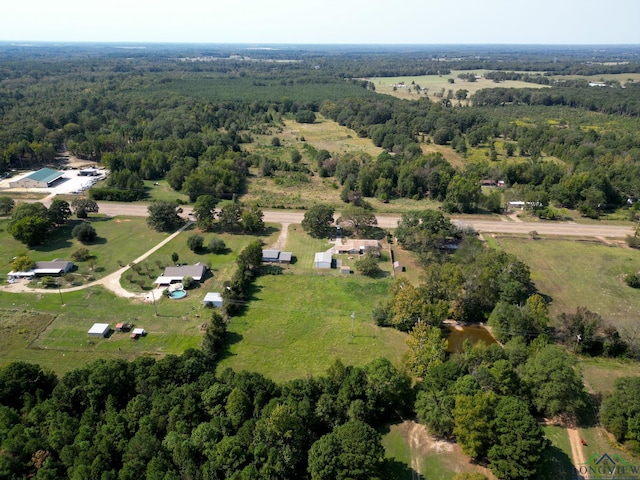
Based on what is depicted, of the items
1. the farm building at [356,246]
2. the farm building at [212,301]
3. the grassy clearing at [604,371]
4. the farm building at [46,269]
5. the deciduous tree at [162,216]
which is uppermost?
the deciduous tree at [162,216]

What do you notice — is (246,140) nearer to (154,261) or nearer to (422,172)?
(422,172)

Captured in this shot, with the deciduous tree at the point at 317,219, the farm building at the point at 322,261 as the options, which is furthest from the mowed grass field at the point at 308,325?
the deciduous tree at the point at 317,219

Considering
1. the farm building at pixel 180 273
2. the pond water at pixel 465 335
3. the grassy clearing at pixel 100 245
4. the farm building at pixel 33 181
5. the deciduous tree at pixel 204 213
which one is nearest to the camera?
the pond water at pixel 465 335

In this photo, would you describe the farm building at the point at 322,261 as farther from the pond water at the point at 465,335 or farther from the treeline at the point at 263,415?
the treeline at the point at 263,415

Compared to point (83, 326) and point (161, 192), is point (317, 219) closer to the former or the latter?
point (83, 326)

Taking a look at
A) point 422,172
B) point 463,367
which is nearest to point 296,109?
point 422,172

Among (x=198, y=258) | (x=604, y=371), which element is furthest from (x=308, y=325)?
(x=604, y=371)
